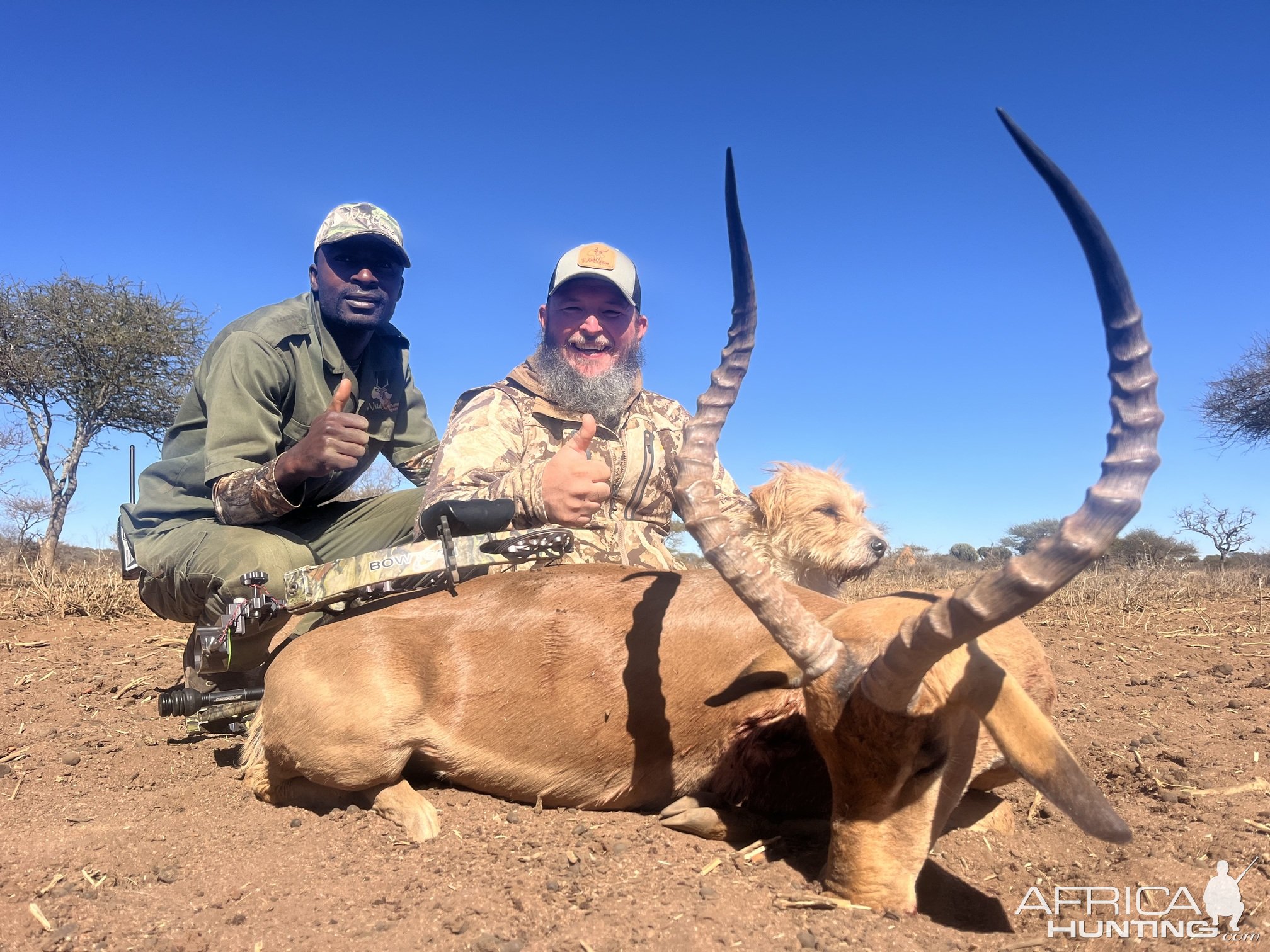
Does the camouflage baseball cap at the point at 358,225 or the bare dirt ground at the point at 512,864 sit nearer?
the bare dirt ground at the point at 512,864

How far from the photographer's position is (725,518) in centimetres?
304

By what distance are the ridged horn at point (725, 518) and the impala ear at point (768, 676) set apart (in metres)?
0.20

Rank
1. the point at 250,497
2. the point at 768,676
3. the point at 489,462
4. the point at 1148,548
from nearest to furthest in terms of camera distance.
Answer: the point at 768,676 < the point at 250,497 < the point at 489,462 < the point at 1148,548

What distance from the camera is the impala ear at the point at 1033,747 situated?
7.70ft

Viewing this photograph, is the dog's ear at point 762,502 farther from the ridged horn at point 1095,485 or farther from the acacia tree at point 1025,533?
the acacia tree at point 1025,533

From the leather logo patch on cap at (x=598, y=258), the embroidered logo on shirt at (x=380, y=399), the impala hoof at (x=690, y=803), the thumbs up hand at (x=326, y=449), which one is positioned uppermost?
the leather logo patch on cap at (x=598, y=258)

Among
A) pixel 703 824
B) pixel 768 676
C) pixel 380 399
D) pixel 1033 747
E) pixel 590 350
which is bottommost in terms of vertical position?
pixel 703 824

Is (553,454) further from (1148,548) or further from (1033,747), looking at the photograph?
(1148,548)

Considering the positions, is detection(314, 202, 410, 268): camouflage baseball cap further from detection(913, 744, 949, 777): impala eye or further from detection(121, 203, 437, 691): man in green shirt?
detection(913, 744, 949, 777): impala eye

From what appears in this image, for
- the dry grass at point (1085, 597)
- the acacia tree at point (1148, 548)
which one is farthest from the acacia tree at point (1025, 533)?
the dry grass at point (1085, 597)

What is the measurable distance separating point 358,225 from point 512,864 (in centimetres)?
435

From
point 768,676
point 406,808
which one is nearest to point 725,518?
point 768,676

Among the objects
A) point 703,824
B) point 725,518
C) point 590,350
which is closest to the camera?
point 725,518

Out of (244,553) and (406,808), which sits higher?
(244,553)
